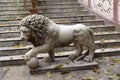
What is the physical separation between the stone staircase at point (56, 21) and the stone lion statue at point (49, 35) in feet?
2.22

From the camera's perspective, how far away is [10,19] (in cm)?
729

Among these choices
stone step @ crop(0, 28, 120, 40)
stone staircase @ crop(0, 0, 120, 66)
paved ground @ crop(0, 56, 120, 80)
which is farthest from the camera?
stone step @ crop(0, 28, 120, 40)

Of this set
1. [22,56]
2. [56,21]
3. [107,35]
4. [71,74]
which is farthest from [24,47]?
[107,35]

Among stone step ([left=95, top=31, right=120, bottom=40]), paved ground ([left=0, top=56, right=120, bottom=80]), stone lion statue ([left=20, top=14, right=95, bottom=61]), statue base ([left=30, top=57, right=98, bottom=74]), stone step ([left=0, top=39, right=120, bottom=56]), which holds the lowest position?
paved ground ([left=0, top=56, right=120, bottom=80])

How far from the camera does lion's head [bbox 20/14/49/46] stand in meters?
4.08

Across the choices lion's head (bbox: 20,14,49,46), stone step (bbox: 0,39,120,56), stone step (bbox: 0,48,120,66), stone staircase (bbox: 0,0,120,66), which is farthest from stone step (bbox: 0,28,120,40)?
lion's head (bbox: 20,14,49,46)

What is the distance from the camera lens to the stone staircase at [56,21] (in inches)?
207

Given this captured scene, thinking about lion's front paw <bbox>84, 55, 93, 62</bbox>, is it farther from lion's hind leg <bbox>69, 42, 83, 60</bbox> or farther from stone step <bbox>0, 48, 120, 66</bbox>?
stone step <bbox>0, 48, 120, 66</bbox>

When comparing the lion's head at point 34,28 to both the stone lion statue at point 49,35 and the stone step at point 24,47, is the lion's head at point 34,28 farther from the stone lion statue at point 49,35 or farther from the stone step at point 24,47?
the stone step at point 24,47

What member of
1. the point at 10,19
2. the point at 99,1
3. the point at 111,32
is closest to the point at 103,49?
the point at 111,32

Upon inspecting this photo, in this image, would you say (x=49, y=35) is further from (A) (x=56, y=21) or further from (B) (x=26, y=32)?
(A) (x=56, y=21)

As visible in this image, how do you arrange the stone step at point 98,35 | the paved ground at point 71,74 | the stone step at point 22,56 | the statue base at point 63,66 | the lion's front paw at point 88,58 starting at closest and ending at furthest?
1. the paved ground at point 71,74
2. the statue base at point 63,66
3. the lion's front paw at point 88,58
4. the stone step at point 22,56
5. the stone step at point 98,35

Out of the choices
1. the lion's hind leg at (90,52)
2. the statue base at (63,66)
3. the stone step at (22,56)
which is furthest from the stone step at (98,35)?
the statue base at (63,66)

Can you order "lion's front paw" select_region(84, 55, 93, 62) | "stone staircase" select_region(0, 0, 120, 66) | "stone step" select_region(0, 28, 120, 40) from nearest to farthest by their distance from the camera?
"lion's front paw" select_region(84, 55, 93, 62) < "stone staircase" select_region(0, 0, 120, 66) < "stone step" select_region(0, 28, 120, 40)
